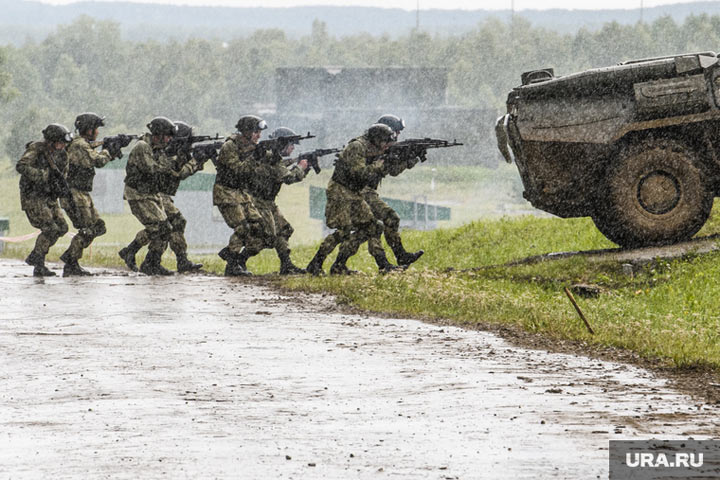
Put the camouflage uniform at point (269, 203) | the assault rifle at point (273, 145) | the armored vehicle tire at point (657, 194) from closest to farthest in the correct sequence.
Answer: the armored vehicle tire at point (657, 194) < the camouflage uniform at point (269, 203) < the assault rifle at point (273, 145)

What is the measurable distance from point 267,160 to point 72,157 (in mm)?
2684

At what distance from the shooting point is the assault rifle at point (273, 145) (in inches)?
690

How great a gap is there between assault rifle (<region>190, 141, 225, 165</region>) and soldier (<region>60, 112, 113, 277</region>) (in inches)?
48.7

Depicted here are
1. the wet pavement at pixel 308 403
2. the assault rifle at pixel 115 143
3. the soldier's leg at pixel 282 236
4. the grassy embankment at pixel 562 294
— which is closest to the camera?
the wet pavement at pixel 308 403

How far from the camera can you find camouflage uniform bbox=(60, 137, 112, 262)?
17547 millimetres

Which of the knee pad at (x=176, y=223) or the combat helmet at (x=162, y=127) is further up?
the combat helmet at (x=162, y=127)

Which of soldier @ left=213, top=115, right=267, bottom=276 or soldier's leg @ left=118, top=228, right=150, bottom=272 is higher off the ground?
soldier @ left=213, top=115, right=267, bottom=276

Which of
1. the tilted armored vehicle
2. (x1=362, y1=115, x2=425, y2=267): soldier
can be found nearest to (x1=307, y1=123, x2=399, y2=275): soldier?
(x1=362, y1=115, x2=425, y2=267): soldier

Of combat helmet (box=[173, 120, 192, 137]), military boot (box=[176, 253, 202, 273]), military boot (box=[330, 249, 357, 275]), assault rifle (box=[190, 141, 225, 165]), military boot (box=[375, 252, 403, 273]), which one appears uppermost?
combat helmet (box=[173, 120, 192, 137])

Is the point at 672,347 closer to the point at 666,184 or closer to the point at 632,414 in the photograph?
the point at 632,414

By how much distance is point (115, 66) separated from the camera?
15062 cm

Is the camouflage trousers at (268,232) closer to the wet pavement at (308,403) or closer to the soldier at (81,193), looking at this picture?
the soldier at (81,193)

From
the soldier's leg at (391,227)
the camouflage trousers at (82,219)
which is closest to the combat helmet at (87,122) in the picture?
the camouflage trousers at (82,219)

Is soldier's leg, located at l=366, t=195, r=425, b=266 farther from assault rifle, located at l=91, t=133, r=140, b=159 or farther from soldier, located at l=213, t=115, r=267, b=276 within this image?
assault rifle, located at l=91, t=133, r=140, b=159
